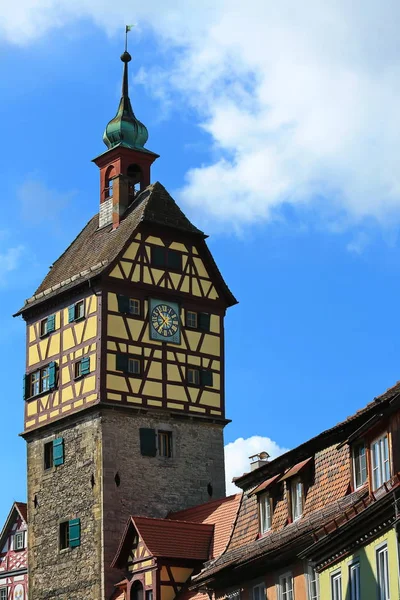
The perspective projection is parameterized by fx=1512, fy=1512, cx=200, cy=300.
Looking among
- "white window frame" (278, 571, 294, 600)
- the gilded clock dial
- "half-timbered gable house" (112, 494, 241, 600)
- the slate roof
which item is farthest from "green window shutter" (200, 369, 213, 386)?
"white window frame" (278, 571, 294, 600)

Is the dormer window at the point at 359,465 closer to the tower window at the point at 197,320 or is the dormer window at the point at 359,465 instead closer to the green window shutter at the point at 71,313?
the tower window at the point at 197,320

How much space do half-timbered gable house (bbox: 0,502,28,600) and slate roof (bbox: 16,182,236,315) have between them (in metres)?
9.54

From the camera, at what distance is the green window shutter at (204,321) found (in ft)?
212

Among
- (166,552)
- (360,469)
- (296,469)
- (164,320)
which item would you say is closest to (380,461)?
(360,469)

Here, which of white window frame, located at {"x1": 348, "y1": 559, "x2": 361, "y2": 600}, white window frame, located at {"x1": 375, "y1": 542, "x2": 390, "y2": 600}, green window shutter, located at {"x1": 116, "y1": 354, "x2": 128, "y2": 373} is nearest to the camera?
white window frame, located at {"x1": 375, "y1": 542, "x2": 390, "y2": 600}

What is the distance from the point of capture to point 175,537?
5375 centimetres

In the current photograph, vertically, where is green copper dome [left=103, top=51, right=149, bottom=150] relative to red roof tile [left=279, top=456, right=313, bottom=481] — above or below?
above

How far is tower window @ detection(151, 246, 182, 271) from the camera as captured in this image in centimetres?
6406

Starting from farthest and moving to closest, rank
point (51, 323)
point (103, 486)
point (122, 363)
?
1. point (51, 323)
2. point (122, 363)
3. point (103, 486)

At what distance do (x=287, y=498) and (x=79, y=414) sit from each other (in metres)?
20.5

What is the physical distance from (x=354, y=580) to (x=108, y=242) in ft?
110

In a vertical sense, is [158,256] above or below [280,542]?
above

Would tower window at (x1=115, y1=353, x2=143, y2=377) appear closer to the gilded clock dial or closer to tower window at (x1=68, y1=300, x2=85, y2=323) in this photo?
the gilded clock dial

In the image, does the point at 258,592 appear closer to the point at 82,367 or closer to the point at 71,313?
the point at 82,367
